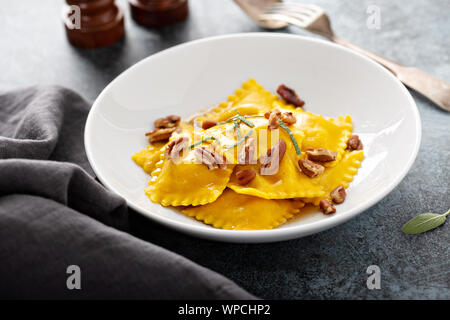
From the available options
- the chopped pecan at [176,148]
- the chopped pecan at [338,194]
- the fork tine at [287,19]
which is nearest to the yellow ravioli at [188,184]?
the chopped pecan at [176,148]

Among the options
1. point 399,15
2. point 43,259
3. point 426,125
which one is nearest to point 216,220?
point 43,259

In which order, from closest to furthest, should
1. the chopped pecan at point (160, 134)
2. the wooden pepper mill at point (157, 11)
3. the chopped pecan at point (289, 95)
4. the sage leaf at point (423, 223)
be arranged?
the sage leaf at point (423, 223) → the chopped pecan at point (160, 134) → the chopped pecan at point (289, 95) → the wooden pepper mill at point (157, 11)

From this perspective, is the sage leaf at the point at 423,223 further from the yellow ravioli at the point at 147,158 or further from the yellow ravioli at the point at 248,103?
the yellow ravioli at the point at 147,158

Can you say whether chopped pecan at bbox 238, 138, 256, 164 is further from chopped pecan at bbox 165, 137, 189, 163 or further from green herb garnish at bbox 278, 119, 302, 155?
chopped pecan at bbox 165, 137, 189, 163

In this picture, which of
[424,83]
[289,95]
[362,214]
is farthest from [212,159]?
[424,83]

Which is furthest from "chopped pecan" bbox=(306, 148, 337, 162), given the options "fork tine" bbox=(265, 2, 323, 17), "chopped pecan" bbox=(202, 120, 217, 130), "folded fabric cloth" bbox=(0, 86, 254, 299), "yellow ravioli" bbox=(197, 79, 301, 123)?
"fork tine" bbox=(265, 2, 323, 17)
